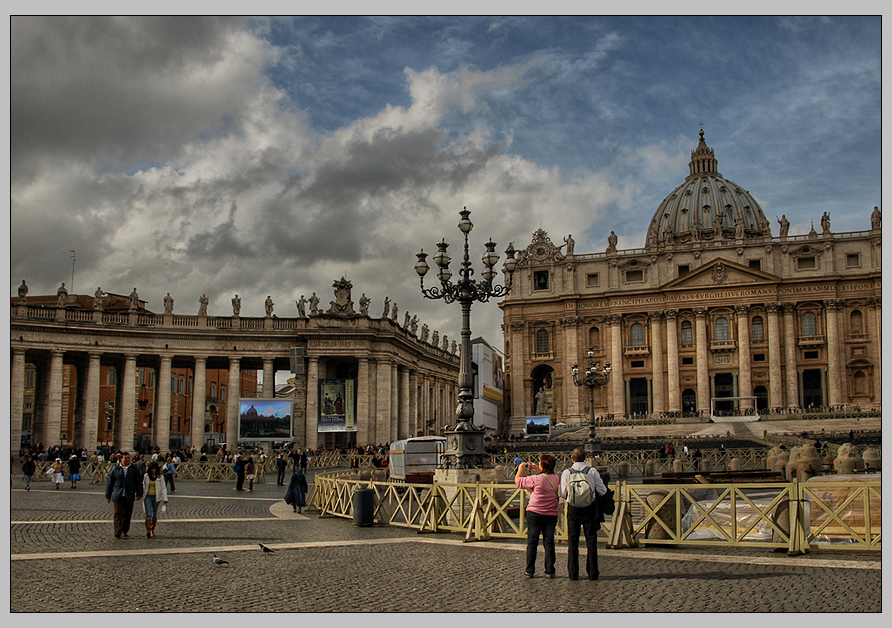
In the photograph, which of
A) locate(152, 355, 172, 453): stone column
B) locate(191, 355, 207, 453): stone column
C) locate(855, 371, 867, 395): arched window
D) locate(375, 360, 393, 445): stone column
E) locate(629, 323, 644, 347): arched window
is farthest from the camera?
locate(629, 323, 644, 347): arched window

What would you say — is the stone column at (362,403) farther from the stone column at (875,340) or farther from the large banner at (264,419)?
the stone column at (875,340)

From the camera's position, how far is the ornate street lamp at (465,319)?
63.3 feet

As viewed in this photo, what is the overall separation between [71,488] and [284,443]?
1669cm

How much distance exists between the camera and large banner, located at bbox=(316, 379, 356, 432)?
47688 mm

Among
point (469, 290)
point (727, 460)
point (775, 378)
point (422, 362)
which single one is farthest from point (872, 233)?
point (469, 290)

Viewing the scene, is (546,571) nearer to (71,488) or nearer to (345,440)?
(71,488)

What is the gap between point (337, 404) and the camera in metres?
48.3

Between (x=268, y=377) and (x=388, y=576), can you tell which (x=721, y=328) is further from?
(x=388, y=576)

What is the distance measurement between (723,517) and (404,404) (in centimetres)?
4504

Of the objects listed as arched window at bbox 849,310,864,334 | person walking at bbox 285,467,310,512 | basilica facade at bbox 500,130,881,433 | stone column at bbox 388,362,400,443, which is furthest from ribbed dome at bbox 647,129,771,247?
person walking at bbox 285,467,310,512

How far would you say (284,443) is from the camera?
44594mm

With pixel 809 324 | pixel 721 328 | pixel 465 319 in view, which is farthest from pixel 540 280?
pixel 465 319

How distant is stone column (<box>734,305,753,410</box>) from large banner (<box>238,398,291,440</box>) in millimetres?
56241

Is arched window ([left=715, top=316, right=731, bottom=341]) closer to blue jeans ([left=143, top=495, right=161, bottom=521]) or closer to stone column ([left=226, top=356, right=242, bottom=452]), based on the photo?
stone column ([left=226, top=356, right=242, bottom=452])
